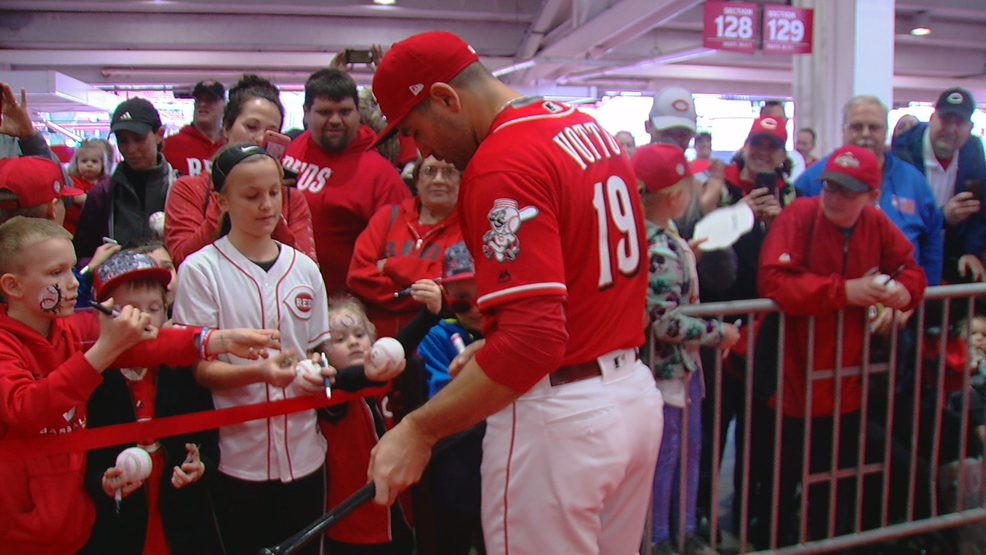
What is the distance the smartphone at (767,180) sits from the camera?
12.8ft

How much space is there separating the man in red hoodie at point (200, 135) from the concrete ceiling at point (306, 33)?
7.11 meters

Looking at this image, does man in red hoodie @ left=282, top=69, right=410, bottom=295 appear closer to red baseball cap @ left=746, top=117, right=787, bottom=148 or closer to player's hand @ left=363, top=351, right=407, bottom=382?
player's hand @ left=363, top=351, right=407, bottom=382

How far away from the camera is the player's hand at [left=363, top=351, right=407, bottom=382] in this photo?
Answer: 2.38 meters

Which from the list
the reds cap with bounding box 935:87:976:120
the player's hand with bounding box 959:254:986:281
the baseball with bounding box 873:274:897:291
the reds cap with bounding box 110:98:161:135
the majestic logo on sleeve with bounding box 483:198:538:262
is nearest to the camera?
the majestic logo on sleeve with bounding box 483:198:538:262

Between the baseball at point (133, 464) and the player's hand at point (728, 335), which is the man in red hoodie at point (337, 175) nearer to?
the baseball at point (133, 464)

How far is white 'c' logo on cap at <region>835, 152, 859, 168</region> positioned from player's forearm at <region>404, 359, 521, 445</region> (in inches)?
97.4

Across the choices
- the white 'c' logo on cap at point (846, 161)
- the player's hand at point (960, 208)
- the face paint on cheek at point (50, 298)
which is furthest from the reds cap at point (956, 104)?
the face paint on cheek at point (50, 298)

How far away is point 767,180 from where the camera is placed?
391 cm

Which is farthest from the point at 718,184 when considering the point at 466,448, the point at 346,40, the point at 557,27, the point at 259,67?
the point at 259,67

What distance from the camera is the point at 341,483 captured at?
291 cm

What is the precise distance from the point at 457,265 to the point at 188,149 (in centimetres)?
263

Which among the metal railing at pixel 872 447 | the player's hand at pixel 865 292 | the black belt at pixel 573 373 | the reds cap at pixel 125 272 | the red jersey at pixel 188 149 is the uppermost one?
the red jersey at pixel 188 149

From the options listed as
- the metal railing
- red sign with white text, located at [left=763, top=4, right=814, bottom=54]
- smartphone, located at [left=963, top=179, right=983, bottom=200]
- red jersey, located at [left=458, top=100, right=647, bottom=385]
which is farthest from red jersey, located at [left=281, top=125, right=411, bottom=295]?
red sign with white text, located at [left=763, top=4, right=814, bottom=54]

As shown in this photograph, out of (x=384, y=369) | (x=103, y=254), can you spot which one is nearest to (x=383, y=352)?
(x=384, y=369)
